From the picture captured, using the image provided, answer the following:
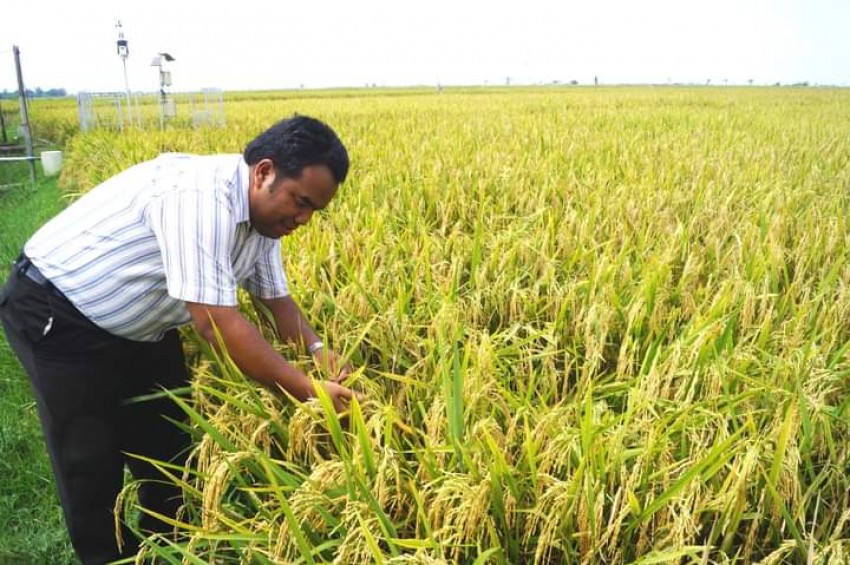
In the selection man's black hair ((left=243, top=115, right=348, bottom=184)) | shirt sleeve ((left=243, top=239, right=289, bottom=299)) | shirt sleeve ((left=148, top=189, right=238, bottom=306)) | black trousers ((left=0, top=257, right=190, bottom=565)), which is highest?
man's black hair ((left=243, top=115, right=348, bottom=184))

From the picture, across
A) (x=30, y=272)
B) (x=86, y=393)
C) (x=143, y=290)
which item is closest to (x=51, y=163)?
(x=30, y=272)

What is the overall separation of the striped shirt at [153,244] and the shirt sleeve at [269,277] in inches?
4.4

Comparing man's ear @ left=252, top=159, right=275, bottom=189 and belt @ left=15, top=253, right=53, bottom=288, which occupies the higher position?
man's ear @ left=252, top=159, right=275, bottom=189

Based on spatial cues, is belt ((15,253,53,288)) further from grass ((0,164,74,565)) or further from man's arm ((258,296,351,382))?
grass ((0,164,74,565))

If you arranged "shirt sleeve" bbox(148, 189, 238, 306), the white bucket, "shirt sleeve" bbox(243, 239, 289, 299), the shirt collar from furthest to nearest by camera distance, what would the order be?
the white bucket < "shirt sleeve" bbox(243, 239, 289, 299) < the shirt collar < "shirt sleeve" bbox(148, 189, 238, 306)

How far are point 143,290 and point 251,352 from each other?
1.26 ft

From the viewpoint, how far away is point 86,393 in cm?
165

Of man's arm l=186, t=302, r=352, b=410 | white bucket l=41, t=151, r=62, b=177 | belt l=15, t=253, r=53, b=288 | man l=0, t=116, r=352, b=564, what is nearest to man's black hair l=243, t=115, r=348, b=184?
man l=0, t=116, r=352, b=564

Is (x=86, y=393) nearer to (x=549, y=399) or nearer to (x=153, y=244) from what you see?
(x=153, y=244)

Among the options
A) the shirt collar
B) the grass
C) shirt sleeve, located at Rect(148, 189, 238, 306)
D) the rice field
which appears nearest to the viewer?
the rice field

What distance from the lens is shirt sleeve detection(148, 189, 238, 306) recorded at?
1384 mm

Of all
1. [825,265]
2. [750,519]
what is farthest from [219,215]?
[825,265]

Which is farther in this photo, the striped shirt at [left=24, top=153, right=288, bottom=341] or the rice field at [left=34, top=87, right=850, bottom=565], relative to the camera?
the striped shirt at [left=24, top=153, right=288, bottom=341]

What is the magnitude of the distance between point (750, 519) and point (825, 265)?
1723mm
